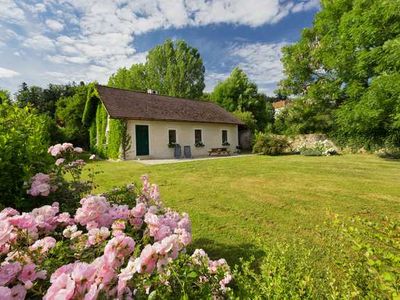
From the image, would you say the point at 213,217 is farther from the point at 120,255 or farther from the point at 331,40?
the point at 331,40

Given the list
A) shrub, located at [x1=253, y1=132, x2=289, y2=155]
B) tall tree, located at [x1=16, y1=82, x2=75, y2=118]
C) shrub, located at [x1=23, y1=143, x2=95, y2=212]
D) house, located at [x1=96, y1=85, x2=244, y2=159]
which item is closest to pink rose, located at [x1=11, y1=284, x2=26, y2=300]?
shrub, located at [x1=23, y1=143, x2=95, y2=212]

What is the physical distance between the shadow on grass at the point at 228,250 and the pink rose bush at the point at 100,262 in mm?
1819

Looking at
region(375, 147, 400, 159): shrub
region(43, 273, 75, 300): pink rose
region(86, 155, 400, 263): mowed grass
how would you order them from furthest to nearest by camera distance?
1. region(375, 147, 400, 159): shrub
2. region(86, 155, 400, 263): mowed grass
3. region(43, 273, 75, 300): pink rose

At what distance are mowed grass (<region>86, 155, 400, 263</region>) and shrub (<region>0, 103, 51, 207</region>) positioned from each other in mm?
2640

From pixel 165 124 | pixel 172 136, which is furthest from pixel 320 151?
pixel 165 124

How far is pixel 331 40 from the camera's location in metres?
20.2

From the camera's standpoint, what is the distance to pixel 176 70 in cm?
4219

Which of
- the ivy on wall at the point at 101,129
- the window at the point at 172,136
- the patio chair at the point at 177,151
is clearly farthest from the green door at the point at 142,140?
the ivy on wall at the point at 101,129

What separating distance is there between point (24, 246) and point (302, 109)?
2710cm

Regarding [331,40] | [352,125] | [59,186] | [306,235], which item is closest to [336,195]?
[306,235]

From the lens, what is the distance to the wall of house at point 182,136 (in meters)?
19.3

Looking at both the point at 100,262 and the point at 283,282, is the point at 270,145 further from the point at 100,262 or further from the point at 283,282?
the point at 100,262

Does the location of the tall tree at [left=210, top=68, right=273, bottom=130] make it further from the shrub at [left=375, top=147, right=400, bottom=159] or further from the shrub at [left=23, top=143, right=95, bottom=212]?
the shrub at [left=23, top=143, right=95, bottom=212]

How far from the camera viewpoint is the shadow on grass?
12.4 ft
